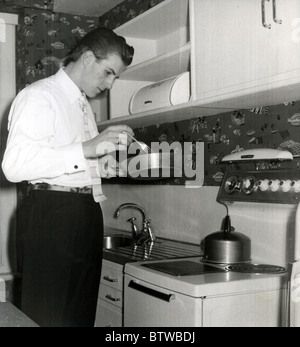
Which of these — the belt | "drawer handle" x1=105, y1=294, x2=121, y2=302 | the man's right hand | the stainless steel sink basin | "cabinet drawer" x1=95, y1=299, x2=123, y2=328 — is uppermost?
the man's right hand

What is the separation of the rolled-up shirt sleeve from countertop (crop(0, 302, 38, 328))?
825mm

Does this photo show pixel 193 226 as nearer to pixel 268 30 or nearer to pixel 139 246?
pixel 139 246

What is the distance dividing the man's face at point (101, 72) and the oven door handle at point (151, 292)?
0.84 m

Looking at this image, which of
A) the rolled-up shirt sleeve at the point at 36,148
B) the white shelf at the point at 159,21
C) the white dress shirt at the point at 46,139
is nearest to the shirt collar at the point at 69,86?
the white dress shirt at the point at 46,139

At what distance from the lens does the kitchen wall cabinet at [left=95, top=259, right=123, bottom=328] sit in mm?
2250

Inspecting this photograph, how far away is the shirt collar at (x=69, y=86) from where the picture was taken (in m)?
2.05

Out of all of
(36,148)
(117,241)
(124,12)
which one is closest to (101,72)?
(36,148)

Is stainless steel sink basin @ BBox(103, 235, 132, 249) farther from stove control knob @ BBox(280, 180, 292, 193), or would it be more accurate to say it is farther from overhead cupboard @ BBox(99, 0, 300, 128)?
stove control knob @ BBox(280, 180, 292, 193)

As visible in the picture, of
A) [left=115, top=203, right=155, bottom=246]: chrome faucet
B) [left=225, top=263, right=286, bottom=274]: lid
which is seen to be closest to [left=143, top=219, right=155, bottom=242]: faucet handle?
[left=115, top=203, right=155, bottom=246]: chrome faucet

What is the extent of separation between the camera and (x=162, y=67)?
8.80ft

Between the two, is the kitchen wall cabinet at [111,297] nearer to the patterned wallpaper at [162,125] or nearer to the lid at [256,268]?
the lid at [256,268]

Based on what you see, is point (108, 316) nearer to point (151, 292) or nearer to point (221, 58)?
point (151, 292)

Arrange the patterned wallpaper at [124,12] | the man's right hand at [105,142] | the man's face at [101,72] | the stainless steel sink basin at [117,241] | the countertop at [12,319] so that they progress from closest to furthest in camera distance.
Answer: the countertop at [12,319]
the man's right hand at [105,142]
the man's face at [101,72]
the stainless steel sink basin at [117,241]
the patterned wallpaper at [124,12]

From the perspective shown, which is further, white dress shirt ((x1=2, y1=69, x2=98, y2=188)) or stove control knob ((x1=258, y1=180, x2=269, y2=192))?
stove control knob ((x1=258, y1=180, x2=269, y2=192))
